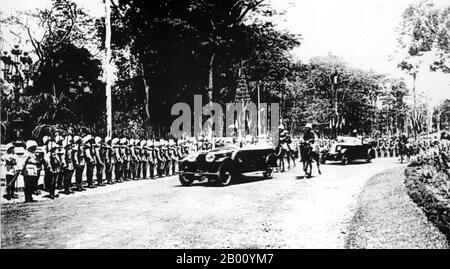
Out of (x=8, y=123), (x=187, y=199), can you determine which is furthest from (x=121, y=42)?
(x=187, y=199)

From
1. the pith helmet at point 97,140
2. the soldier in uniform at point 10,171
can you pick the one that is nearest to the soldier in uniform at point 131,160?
the pith helmet at point 97,140

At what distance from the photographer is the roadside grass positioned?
5374 millimetres

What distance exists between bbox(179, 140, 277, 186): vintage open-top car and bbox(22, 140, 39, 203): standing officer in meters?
4.01

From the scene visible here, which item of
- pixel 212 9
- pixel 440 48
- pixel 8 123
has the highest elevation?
pixel 212 9

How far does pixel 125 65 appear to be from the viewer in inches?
377

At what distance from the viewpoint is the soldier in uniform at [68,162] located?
381 inches

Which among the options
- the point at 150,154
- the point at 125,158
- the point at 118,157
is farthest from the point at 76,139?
the point at 150,154

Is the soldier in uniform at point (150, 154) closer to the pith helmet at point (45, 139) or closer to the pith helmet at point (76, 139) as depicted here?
the pith helmet at point (76, 139)

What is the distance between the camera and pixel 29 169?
26.9 feet

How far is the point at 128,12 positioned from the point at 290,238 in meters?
6.16

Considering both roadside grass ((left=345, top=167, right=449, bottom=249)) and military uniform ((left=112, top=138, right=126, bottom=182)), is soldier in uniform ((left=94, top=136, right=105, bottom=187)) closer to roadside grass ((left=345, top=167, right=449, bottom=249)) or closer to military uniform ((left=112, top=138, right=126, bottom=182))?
military uniform ((left=112, top=138, right=126, bottom=182))

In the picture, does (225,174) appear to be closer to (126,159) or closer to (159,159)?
(126,159)
